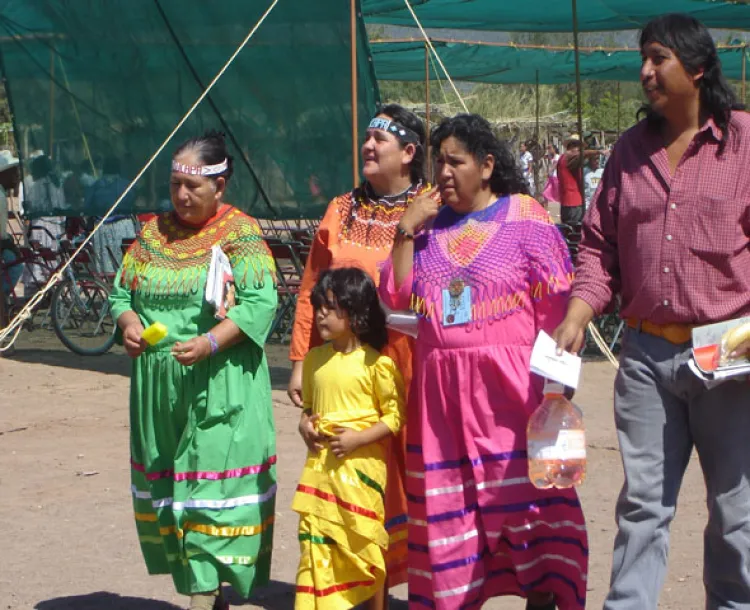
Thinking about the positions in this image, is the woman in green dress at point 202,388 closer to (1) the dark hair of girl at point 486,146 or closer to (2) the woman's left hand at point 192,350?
(2) the woman's left hand at point 192,350

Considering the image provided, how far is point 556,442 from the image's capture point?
390cm

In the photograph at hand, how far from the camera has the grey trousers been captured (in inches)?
150

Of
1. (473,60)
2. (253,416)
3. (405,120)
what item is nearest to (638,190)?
(405,120)

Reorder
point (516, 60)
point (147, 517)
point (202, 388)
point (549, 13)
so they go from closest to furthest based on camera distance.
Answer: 1. point (202, 388)
2. point (147, 517)
3. point (549, 13)
4. point (516, 60)

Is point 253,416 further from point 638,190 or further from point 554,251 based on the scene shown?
point 638,190

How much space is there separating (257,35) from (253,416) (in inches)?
223

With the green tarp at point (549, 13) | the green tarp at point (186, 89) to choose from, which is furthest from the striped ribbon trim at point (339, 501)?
the green tarp at point (549, 13)

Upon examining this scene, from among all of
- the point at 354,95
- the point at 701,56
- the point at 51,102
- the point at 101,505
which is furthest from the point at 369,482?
the point at 51,102

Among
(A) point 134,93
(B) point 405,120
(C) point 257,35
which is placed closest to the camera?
(B) point 405,120

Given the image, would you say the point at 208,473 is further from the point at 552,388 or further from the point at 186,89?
the point at 186,89

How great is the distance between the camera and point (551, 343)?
382 cm

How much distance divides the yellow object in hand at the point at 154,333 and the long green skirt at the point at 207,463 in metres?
Answer: 0.11

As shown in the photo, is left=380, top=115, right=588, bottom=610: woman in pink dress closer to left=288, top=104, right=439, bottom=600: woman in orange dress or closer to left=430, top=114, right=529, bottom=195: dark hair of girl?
left=430, top=114, right=529, bottom=195: dark hair of girl

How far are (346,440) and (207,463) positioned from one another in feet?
2.12
